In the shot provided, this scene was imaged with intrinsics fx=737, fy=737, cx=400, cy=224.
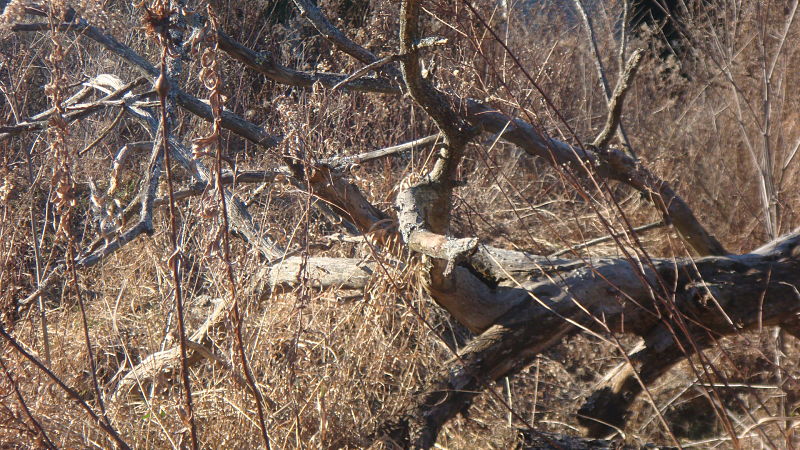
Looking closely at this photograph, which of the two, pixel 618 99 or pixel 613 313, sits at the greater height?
pixel 618 99

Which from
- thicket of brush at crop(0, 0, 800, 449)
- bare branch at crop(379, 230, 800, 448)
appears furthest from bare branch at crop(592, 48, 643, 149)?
bare branch at crop(379, 230, 800, 448)

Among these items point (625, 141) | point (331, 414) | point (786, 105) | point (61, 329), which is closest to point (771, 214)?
point (625, 141)

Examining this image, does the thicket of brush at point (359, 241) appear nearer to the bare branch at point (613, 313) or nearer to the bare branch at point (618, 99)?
the bare branch at point (613, 313)

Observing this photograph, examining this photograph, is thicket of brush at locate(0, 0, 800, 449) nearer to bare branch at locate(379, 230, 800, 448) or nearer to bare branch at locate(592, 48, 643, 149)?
bare branch at locate(379, 230, 800, 448)

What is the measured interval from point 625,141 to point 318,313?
2.44 metres

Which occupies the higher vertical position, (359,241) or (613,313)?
(359,241)

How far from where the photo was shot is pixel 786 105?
504cm

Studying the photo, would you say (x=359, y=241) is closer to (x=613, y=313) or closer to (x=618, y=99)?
(x=613, y=313)

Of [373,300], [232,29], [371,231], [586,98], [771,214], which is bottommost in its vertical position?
[771,214]

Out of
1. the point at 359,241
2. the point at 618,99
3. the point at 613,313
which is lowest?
the point at 613,313

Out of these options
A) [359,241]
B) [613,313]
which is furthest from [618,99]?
[359,241]

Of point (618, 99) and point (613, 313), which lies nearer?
point (613, 313)

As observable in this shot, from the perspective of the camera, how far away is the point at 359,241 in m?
3.11

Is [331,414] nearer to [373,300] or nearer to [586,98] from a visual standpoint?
[373,300]
